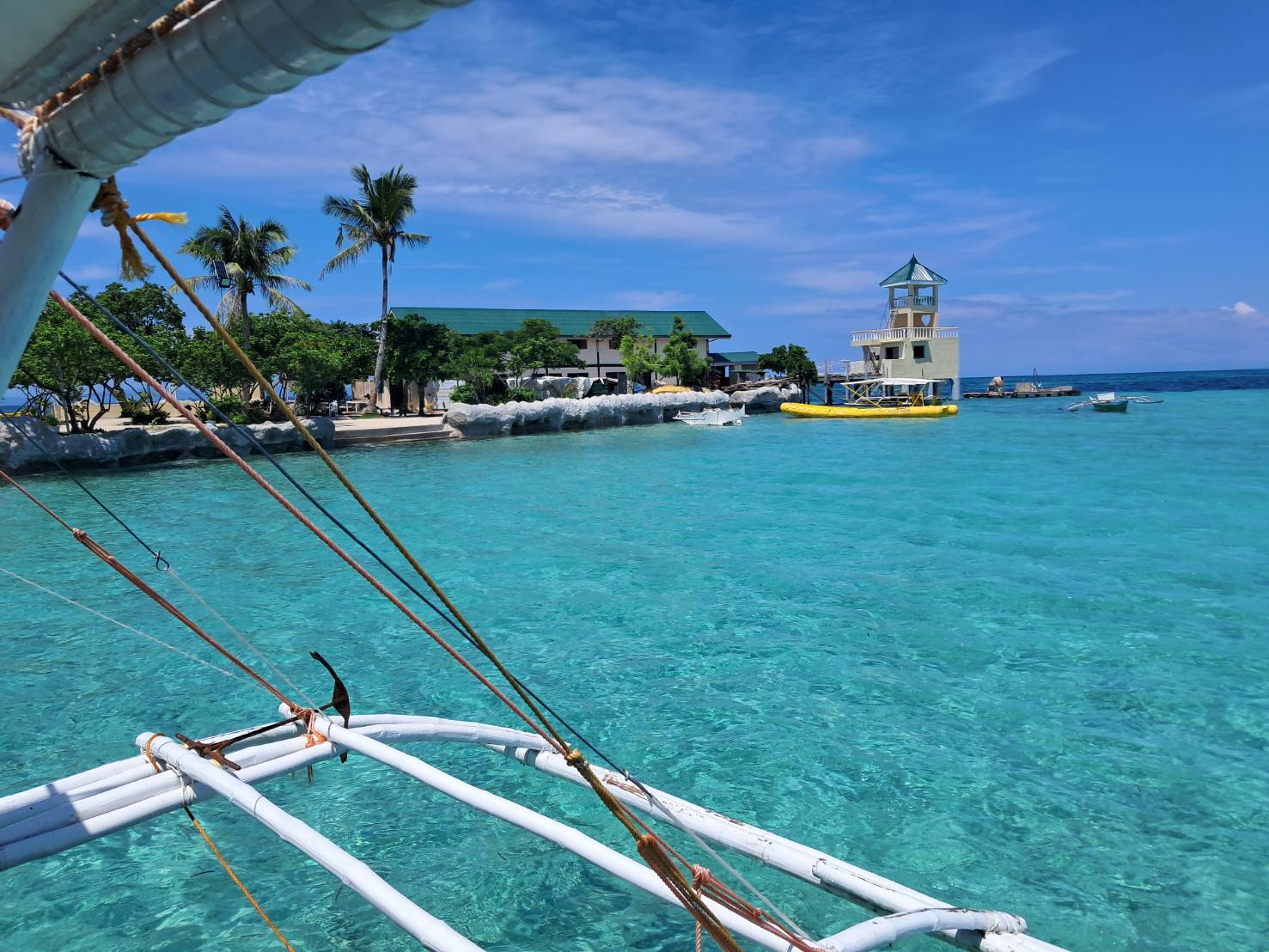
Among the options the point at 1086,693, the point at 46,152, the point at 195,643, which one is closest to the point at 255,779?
the point at 46,152

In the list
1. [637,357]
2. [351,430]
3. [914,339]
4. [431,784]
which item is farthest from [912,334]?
[431,784]

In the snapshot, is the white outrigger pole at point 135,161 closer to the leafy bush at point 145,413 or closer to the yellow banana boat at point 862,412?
the leafy bush at point 145,413

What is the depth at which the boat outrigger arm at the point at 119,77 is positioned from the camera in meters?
1.79

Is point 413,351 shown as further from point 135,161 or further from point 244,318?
point 135,161

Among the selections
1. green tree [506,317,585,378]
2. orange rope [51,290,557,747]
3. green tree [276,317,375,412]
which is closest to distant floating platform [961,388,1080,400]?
green tree [506,317,585,378]

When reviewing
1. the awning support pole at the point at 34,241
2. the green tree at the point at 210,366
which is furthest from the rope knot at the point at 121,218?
the green tree at the point at 210,366

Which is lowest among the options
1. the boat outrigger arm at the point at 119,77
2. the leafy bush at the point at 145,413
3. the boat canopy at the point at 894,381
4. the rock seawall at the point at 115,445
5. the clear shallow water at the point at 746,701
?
the clear shallow water at the point at 746,701

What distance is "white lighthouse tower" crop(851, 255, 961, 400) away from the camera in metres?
59.0

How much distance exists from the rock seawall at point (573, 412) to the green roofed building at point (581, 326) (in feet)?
27.5

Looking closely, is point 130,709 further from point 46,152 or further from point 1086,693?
point 1086,693

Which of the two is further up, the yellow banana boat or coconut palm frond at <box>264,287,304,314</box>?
coconut palm frond at <box>264,287,304,314</box>

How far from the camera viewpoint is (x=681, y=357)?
5597 centimetres

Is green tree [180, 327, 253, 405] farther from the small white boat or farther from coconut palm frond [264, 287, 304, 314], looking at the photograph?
the small white boat

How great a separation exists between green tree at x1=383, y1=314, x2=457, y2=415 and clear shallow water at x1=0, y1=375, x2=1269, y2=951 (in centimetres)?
2410
